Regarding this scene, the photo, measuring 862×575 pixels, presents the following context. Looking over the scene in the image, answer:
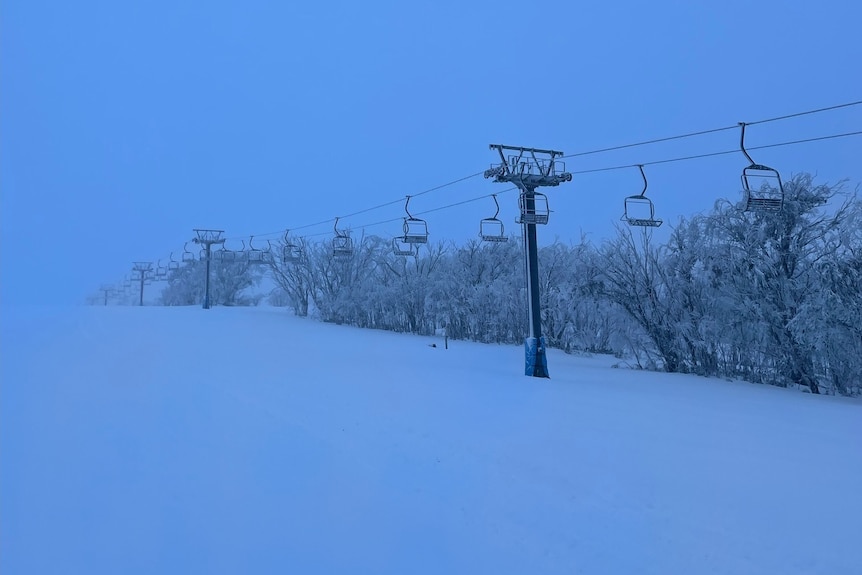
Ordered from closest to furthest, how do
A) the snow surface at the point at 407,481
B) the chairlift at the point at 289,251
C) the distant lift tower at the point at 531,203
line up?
1. the snow surface at the point at 407,481
2. the distant lift tower at the point at 531,203
3. the chairlift at the point at 289,251

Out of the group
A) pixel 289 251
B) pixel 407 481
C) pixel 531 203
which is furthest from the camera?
pixel 289 251

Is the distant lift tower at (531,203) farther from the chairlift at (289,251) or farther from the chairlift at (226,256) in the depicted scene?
the chairlift at (226,256)

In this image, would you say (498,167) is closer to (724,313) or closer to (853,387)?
(724,313)

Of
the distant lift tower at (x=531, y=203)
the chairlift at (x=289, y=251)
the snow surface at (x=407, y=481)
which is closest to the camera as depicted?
the snow surface at (x=407, y=481)

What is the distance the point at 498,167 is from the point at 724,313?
27.6ft

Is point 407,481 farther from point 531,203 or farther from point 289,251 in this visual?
point 289,251

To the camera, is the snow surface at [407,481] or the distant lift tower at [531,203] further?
the distant lift tower at [531,203]

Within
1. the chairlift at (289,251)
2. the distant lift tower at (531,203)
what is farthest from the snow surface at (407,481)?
the chairlift at (289,251)

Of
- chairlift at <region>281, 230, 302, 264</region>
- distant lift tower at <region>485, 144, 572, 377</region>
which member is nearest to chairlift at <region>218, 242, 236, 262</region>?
chairlift at <region>281, 230, 302, 264</region>

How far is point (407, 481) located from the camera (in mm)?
5793

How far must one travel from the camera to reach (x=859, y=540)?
15.3ft

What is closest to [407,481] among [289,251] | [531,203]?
[531,203]

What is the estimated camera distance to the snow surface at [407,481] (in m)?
4.30

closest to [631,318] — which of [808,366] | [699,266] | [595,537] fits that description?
[699,266]
